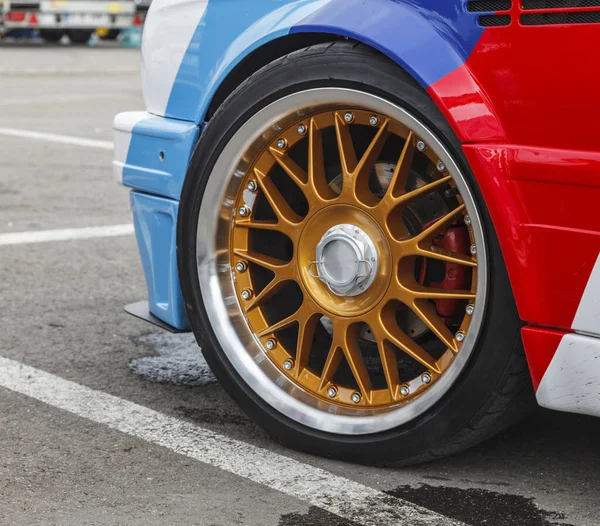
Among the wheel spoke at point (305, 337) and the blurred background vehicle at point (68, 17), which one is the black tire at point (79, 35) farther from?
the wheel spoke at point (305, 337)

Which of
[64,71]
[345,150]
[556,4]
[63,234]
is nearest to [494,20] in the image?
[556,4]

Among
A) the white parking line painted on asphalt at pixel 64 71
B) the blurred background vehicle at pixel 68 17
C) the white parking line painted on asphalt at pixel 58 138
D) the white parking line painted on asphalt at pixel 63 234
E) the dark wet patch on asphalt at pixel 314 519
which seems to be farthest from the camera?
the blurred background vehicle at pixel 68 17

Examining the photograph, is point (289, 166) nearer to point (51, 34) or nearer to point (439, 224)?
point (439, 224)

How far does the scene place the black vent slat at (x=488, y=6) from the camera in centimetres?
234

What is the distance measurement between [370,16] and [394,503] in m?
1.09

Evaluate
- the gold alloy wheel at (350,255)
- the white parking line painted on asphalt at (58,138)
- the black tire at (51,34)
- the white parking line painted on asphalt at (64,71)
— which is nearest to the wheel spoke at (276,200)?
the gold alloy wheel at (350,255)

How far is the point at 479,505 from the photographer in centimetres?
255

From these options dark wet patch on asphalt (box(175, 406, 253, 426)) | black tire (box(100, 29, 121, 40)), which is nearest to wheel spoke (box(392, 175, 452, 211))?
dark wet patch on asphalt (box(175, 406, 253, 426))

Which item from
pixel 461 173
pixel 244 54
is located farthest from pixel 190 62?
pixel 461 173

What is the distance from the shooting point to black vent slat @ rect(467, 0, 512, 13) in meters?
2.34

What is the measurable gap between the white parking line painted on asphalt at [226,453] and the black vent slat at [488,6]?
1.08 metres

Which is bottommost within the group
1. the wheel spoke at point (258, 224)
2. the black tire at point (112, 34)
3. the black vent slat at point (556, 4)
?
the wheel spoke at point (258, 224)

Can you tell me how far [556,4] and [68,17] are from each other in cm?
2070

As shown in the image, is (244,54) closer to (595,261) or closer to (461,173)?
(461,173)
